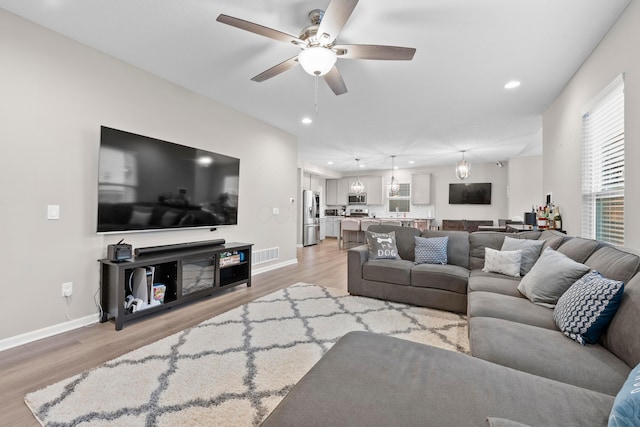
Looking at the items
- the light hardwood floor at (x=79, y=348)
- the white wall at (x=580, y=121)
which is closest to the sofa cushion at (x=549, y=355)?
the white wall at (x=580, y=121)

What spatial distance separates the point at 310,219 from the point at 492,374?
7625 millimetres

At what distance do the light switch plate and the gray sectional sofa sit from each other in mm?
2731

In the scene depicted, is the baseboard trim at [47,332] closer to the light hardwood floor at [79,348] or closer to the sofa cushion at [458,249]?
the light hardwood floor at [79,348]

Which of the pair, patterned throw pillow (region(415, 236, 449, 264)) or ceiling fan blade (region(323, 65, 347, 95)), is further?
patterned throw pillow (region(415, 236, 449, 264))

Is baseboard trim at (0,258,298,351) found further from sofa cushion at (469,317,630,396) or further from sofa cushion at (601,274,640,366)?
sofa cushion at (601,274,640,366)

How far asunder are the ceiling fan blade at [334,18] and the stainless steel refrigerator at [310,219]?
6514mm

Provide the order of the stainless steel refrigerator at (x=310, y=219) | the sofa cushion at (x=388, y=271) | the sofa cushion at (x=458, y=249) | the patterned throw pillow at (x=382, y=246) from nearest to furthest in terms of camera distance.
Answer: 1. the sofa cushion at (x=388, y=271)
2. the sofa cushion at (x=458, y=249)
3. the patterned throw pillow at (x=382, y=246)
4. the stainless steel refrigerator at (x=310, y=219)

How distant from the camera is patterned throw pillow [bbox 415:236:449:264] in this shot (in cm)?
351

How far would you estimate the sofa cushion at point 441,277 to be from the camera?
120 inches

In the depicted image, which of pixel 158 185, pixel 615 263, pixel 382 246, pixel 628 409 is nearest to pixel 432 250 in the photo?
pixel 382 246

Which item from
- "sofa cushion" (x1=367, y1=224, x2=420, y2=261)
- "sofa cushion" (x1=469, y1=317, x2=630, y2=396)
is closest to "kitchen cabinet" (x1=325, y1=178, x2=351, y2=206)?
"sofa cushion" (x1=367, y1=224, x2=420, y2=261)

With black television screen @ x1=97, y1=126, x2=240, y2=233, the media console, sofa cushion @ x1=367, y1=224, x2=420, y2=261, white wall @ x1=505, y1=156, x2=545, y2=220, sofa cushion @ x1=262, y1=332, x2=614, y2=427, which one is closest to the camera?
sofa cushion @ x1=262, y1=332, x2=614, y2=427

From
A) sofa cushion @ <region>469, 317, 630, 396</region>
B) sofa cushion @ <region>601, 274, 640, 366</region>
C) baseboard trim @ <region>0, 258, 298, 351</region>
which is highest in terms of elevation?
sofa cushion @ <region>601, 274, 640, 366</region>

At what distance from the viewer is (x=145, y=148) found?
3.01 meters
